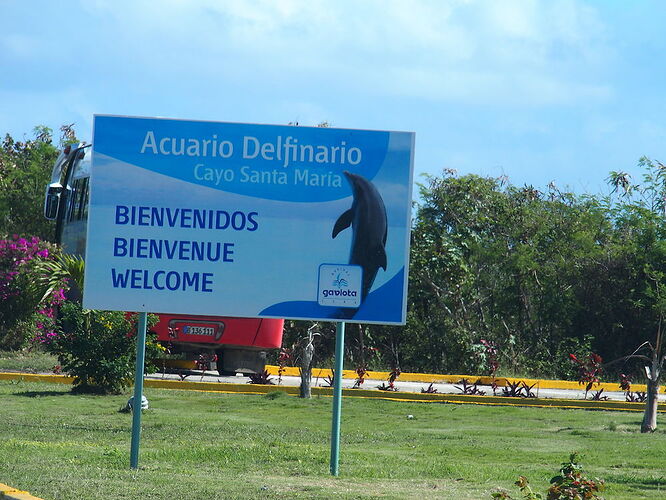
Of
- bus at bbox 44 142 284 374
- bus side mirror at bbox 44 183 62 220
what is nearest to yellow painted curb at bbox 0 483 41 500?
bus at bbox 44 142 284 374

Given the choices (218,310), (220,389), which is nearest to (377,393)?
(220,389)

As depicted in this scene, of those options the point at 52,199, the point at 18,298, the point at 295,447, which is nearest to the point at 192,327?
the point at 52,199

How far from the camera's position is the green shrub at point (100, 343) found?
19438 millimetres

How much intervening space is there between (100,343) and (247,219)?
29.2 ft

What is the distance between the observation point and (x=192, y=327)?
75.0 feet

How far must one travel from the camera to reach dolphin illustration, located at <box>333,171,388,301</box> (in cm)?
1130

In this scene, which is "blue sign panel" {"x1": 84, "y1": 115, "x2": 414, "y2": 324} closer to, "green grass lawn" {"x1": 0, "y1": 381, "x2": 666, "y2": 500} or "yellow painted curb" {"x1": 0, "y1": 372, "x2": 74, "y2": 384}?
"green grass lawn" {"x1": 0, "y1": 381, "x2": 666, "y2": 500}

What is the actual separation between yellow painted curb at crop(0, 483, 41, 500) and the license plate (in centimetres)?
1369

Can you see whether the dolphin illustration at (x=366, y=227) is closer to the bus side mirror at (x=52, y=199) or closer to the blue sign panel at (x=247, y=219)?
the blue sign panel at (x=247, y=219)

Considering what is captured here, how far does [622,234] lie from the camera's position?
35438mm

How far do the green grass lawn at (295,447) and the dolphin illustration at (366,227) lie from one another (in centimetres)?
208

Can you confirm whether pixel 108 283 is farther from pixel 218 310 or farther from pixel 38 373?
pixel 38 373

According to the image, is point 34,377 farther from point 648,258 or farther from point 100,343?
point 648,258

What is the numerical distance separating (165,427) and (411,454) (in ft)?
12.8
